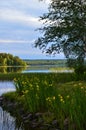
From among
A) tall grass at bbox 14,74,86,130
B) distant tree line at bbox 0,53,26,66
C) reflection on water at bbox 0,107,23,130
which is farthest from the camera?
distant tree line at bbox 0,53,26,66

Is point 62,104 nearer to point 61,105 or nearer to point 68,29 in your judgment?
point 61,105

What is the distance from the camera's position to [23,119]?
15602 millimetres

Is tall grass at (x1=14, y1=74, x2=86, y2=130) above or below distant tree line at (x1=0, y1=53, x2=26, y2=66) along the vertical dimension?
above

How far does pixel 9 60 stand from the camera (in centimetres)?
11344

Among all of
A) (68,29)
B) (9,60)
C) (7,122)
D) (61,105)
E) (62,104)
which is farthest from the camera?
(9,60)

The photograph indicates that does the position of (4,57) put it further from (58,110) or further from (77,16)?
(58,110)

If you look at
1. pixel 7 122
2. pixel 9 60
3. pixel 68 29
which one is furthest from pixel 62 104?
pixel 9 60

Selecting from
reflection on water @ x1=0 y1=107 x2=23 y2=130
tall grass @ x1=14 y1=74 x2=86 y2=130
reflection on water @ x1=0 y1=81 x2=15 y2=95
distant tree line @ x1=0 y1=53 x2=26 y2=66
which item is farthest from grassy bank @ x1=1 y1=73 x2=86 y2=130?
distant tree line @ x1=0 y1=53 x2=26 y2=66

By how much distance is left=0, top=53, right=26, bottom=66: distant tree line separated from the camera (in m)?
108

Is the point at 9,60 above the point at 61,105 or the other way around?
the other way around

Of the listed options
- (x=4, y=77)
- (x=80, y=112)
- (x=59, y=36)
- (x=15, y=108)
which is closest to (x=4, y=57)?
(x=4, y=77)

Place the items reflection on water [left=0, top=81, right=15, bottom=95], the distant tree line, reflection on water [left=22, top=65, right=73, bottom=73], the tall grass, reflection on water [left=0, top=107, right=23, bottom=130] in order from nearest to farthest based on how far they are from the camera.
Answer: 1. the tall grass
2. reflection on water [left=0, top=107, right=23, bottom=130]
3. reflection on water [left=0, top=81, right=15, bottom=95]
4. reflection on water [left=22, top=65, right=73, bottom=73]
5. the distant tree line

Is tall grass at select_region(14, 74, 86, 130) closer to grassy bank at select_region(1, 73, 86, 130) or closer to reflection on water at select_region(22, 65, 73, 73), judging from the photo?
grassy bank at select_region(1, 73, 86, 130)

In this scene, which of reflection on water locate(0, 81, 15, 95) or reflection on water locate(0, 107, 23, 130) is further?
reflection on water locate(0, 81, 15, 95)
